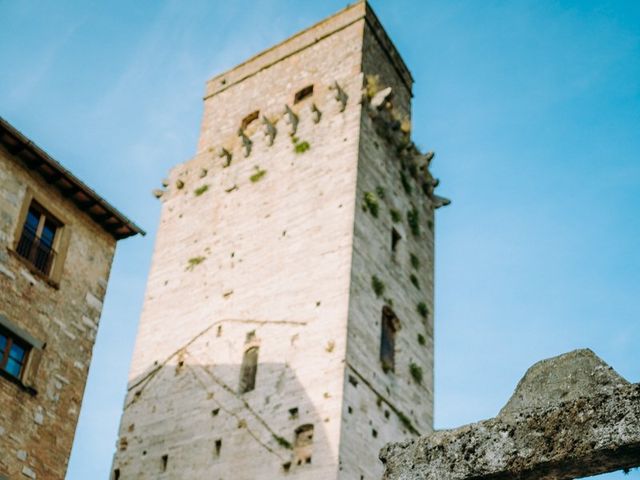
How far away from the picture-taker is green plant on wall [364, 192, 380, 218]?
73.5 ft

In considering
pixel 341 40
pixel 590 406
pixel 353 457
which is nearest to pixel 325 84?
pixel 341 40

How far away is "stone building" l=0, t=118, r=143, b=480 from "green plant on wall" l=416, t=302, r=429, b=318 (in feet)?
30.1

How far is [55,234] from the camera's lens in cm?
1509

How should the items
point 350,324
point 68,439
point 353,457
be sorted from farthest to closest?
1. point 350,324
2. point 353,457
3. point 68,439

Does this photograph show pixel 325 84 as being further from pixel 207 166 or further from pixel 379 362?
pixel 379 362

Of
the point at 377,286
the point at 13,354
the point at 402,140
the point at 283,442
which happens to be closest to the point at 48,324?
the point at 13,354

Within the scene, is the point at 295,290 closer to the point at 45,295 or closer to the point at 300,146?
the point at 300,146

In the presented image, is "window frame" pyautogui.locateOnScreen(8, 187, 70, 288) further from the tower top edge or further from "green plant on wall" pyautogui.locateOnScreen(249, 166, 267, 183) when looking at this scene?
the tower top edge

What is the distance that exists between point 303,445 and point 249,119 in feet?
40.3

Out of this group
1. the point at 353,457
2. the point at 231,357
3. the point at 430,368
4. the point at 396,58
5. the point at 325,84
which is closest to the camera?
the point at 353,457

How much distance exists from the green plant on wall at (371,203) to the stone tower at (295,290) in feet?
0.12

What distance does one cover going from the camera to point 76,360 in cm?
1426

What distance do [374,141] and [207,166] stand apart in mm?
5051

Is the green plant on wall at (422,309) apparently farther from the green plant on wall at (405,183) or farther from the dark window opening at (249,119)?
the dark window opening at (249,119)
